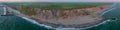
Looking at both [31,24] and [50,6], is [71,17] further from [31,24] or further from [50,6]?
[31,24]

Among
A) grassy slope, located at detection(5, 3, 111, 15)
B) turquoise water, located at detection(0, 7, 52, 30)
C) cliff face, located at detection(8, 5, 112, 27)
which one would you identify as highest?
grassy slope, located at detection(5, 3, 111, 15)

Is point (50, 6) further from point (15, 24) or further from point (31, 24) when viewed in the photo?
point (15, 24)

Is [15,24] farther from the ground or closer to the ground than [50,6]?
closer to the ground

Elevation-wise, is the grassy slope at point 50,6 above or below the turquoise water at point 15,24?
above

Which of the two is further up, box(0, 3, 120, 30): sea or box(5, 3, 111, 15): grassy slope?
box(5, 3, 111, 15): grassy slope

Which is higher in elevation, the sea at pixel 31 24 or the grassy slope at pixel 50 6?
the grassy slope at pixel 50 6

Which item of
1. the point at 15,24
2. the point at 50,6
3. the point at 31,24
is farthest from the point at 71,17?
the point at 15,24

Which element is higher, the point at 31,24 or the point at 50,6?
Result: the point at 50,6

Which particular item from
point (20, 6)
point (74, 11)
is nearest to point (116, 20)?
point (74, 11)

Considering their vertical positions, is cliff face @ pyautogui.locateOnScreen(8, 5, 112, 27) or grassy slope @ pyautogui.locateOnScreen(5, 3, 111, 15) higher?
grassy slope @ pyautogui.locateOnScreen(5, 3, 111, 15)

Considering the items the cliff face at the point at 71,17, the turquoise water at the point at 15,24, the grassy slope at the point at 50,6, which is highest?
the grassy slope at the point at 50,6

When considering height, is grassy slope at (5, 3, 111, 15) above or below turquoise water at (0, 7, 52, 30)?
above

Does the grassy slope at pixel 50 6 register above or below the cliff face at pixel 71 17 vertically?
above
